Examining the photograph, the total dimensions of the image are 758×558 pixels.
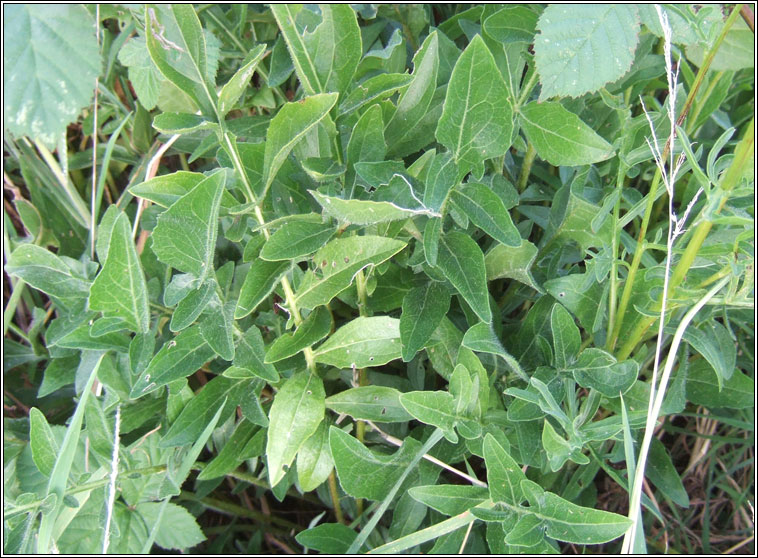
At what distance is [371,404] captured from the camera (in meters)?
1.01

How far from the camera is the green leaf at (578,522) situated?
809 millimetres

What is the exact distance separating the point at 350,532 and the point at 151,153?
2.83 feet

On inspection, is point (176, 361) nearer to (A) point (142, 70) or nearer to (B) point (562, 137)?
(A) point (142, 70)

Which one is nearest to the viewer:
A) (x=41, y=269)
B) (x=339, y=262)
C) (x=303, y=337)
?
(x=339, y=262)

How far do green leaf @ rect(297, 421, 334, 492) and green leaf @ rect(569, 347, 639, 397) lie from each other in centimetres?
40

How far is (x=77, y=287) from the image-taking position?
3.57 feet

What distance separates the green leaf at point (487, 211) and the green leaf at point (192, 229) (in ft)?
0.99

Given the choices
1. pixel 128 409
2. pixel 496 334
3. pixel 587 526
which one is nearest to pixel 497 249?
pixel 496 334

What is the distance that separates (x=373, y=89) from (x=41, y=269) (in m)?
0.63

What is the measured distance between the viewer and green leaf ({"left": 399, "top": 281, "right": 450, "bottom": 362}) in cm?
87

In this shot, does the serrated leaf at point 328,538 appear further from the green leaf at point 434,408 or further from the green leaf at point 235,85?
the green leaf at point 235,85

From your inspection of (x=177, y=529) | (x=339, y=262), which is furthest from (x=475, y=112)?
(x=177, y=529)

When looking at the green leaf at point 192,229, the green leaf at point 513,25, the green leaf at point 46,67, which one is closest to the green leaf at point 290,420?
the green leaf at point 192,229

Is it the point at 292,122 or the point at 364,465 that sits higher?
the point at 292,122
